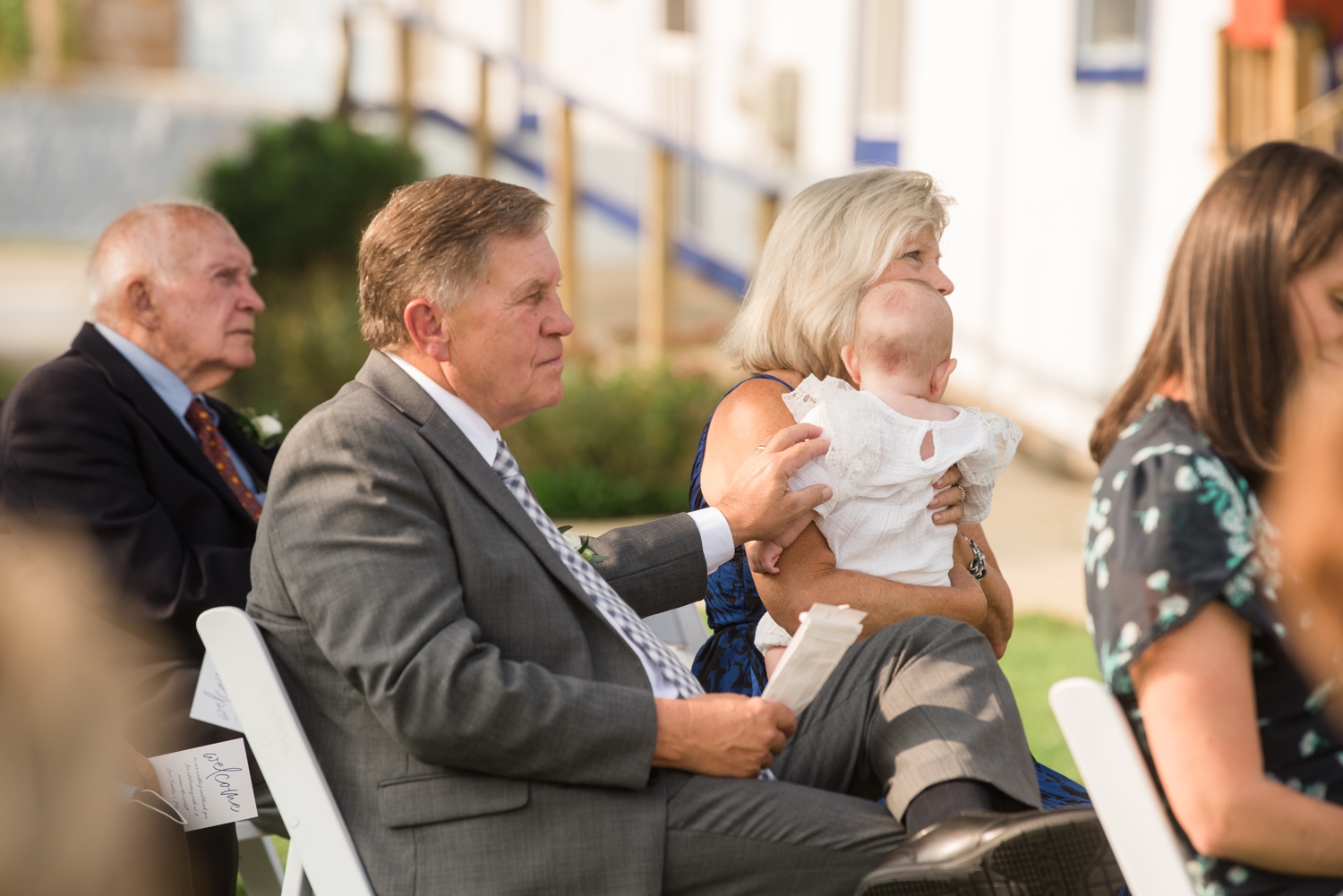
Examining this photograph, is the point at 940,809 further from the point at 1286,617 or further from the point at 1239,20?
the point at 1239,20

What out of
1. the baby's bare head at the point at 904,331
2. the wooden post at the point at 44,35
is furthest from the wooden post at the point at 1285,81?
the wooden post at the point at 44,35

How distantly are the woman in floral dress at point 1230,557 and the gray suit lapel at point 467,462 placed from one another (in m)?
0.86

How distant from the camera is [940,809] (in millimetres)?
2166

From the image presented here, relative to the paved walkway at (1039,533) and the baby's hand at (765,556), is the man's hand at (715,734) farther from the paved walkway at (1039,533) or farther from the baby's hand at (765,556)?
the paved walkway at (1039,533)

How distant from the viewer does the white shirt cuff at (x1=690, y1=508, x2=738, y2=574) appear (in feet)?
8.95

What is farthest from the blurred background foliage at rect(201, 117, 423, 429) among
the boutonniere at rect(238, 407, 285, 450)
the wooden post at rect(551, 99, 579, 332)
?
the boutonniere at rect(238, 407, 285, 450)

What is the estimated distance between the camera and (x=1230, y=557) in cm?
176

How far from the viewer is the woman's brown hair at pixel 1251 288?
1.80 meters

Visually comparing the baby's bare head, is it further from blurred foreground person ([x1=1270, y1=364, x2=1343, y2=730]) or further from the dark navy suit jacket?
the dark navy suit jacket

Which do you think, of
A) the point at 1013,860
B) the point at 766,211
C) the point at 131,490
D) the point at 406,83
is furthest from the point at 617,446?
the point at 1013,860

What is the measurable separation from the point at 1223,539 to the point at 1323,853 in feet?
1.39

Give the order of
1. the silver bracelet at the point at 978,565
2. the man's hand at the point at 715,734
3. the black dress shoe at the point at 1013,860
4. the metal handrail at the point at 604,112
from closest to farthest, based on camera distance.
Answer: the black dress shoe at the point at 1013,860 < the man's hand at the point at 715,734 < the silver bracelet at the point at 978,565 < the metal handrail at the point at 604,112

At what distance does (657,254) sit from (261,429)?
6.31 metres

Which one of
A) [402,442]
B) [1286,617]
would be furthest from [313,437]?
[1286,617]
